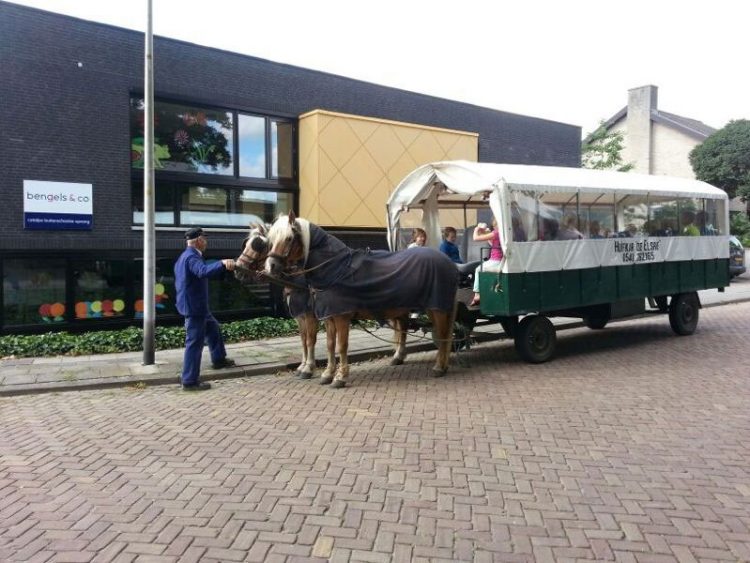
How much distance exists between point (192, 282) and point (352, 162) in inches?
290

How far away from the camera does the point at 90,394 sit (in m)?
7.71

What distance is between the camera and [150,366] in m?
8.94

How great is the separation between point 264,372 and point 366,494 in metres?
4.83

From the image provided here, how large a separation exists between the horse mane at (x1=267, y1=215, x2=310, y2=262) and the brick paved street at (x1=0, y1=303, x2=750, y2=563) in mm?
1789

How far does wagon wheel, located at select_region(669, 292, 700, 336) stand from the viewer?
11602mm

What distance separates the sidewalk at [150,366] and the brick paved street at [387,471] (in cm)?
37

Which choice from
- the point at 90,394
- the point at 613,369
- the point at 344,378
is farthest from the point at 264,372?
the point at 613,369

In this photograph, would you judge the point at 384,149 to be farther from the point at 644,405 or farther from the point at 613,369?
the point at 644,405

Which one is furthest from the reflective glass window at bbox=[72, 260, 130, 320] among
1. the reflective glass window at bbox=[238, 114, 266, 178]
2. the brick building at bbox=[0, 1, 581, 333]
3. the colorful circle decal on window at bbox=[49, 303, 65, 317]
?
the reflective glass window at bbox=[238, 114, 266, 178]

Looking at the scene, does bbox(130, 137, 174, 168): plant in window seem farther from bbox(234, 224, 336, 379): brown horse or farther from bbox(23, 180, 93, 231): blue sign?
bbox(234, 224, 336, 379): brown horse

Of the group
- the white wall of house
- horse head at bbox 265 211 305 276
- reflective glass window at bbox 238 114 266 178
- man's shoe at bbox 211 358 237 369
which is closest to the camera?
horse head at bbox 265 211 305 276

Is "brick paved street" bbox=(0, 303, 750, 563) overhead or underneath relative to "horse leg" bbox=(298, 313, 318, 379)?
underneath

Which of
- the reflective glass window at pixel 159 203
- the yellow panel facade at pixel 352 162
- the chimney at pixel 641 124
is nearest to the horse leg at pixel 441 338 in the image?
the yellow panel facade at pixel 352 162

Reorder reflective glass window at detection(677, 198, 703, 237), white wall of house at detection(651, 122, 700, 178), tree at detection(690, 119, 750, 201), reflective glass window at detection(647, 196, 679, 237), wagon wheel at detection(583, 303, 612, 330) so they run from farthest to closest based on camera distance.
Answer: white wall of house at detection(651, 122, 700, 178), tree at detection(690, 119, 750, 201), reflective glass window at detection(677, 198, 703, 237), reflective glass window at detection(647, 196, 679, 237), wagon wheel at detection(583, 303, 612, 330)
